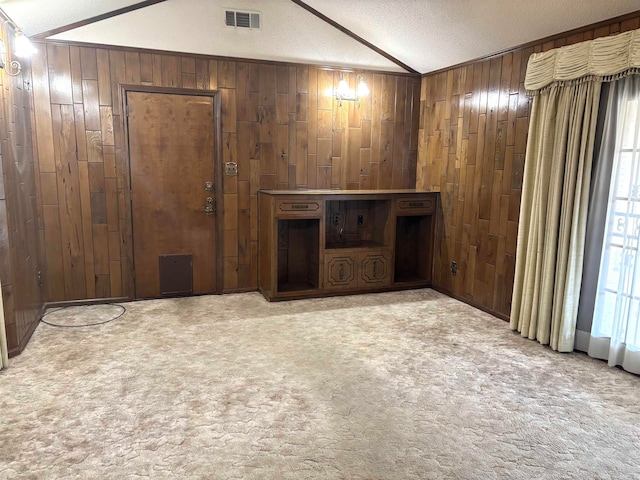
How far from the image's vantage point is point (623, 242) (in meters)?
3.09

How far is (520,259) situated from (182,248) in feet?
9.99

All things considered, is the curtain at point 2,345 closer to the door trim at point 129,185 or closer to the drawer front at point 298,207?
the door trim at point 129,185

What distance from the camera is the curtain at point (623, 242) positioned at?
2988 millimetres

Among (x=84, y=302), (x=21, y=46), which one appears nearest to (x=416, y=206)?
(x=84, y=302)

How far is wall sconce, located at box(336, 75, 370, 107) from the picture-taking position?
4.86 metres

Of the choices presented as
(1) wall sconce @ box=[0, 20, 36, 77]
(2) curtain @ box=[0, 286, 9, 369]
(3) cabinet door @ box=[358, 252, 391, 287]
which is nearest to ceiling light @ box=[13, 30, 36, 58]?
(1) wall sconce @ box=[0, 20, 36, 77]

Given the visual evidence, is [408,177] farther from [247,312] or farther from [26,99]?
[26,99]

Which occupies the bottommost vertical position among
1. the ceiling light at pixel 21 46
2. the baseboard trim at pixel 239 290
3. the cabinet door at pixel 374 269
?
the baseboard trim at pixel 239 290

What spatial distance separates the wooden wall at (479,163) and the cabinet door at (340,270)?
0.98 metres

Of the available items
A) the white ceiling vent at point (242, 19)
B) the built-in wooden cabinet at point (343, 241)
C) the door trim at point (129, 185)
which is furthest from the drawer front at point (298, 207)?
the white ceiling vent at point (242, 19)

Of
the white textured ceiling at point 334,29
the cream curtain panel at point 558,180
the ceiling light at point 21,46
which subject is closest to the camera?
the cream curtain panel at point 558,180

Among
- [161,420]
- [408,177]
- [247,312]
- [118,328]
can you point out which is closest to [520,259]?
[408,177]

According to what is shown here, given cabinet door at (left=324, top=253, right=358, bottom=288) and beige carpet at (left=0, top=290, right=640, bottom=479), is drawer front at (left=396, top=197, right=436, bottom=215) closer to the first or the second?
cabinet door at (left=324, top=253, right=358, bottom=288)

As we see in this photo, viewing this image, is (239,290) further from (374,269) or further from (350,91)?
(350,91)
